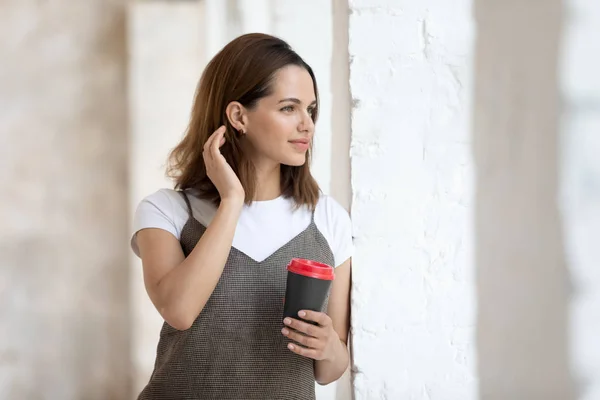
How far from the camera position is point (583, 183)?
1.29 m

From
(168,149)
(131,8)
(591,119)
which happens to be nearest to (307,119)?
(591,119)

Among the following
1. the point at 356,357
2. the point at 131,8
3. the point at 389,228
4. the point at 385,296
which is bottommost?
the point at 356,357

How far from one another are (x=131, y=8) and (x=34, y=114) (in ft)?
1.77

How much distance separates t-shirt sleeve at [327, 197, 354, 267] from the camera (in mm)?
1422

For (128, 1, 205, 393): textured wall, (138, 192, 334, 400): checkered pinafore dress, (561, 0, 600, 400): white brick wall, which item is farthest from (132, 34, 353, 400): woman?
(128, 1, 205, 393): textured wall

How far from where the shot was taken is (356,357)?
1376mm

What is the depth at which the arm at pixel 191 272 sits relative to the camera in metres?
1.27

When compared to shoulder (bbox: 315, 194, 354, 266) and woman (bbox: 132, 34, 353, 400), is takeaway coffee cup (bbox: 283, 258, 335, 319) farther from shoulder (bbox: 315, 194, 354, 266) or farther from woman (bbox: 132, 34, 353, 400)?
shoulder (bbox: 315, 194, 354, 266)

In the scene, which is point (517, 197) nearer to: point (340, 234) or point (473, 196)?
point (473, 196)

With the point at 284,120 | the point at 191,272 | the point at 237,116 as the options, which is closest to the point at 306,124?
the point at 284,120

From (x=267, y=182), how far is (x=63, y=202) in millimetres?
1361

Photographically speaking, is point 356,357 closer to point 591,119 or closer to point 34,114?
point 591,119

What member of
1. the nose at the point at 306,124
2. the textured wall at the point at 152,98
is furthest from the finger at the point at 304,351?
the textured wall at the point at 152,98

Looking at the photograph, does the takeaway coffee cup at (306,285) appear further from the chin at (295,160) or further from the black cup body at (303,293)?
the chin at (295,160)
